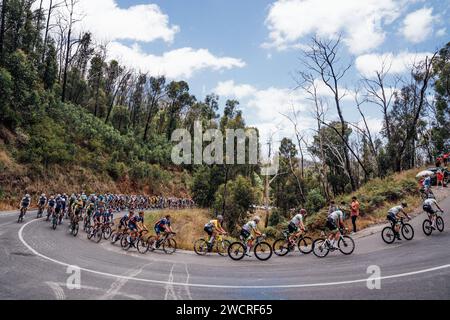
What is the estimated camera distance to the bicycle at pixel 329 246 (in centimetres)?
1275

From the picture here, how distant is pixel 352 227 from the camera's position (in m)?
17.2

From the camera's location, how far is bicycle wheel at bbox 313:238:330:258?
12.8 meters

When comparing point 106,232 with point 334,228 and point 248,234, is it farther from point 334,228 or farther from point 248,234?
point 334,228

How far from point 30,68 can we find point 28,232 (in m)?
25.7

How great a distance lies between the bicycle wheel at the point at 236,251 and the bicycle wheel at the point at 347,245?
13.1 feet

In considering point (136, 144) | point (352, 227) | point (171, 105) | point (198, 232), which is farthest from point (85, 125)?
point (352, 227)

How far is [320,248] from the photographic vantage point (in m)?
12.9

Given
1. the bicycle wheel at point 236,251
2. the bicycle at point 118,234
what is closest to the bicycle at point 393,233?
the bicycle wheel at point 236,251

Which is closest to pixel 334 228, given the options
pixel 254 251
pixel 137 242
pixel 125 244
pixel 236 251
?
pixel 254 251

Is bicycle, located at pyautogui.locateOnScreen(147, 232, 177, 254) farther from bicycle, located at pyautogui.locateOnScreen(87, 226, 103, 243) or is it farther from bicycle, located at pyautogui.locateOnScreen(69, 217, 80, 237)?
bicycle, located at pyautogui.locateOnScreen(69, 217, 80, 237)

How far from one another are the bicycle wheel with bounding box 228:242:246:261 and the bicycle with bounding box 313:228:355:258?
295 centimetres

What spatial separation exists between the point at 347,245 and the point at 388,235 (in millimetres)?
2220
